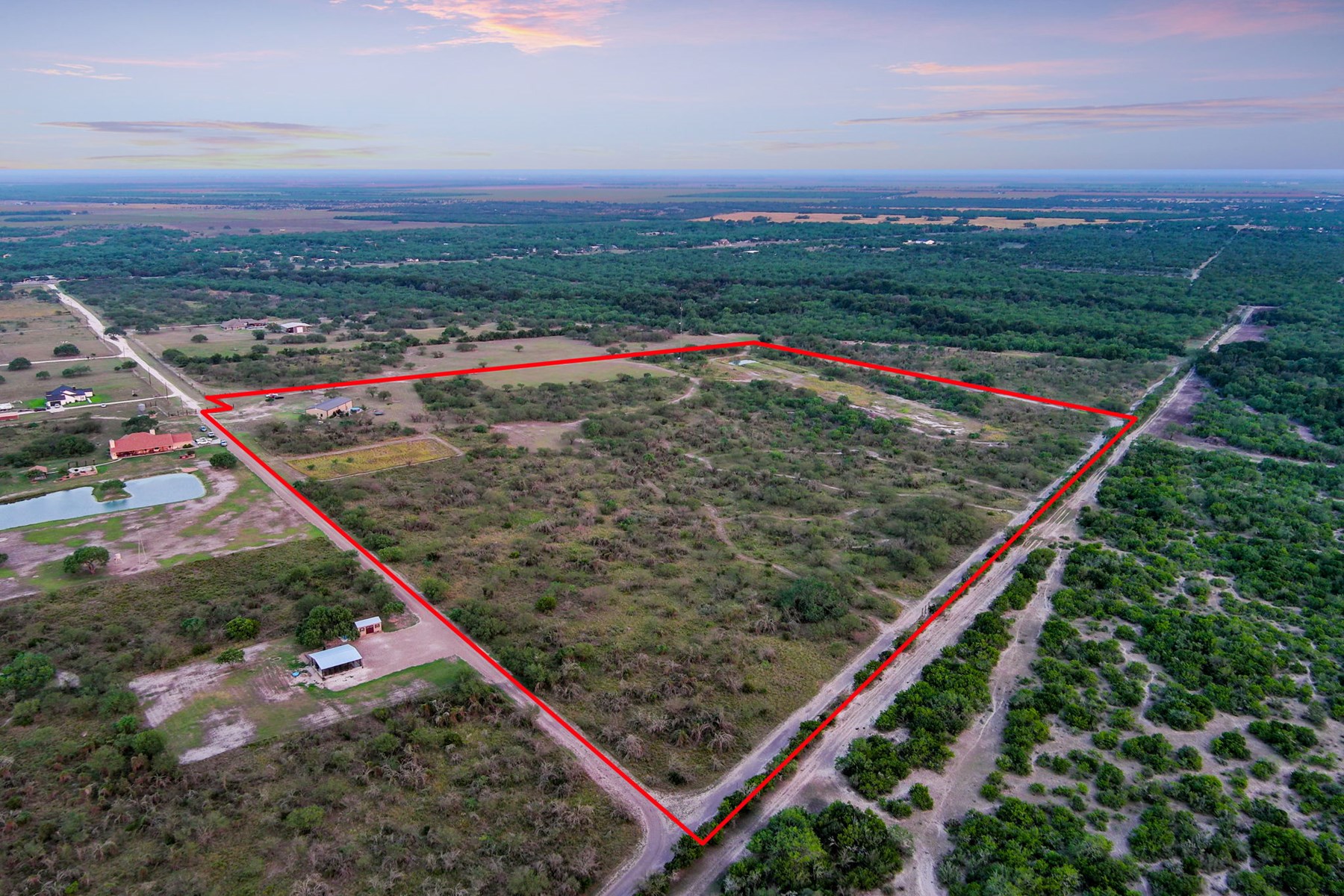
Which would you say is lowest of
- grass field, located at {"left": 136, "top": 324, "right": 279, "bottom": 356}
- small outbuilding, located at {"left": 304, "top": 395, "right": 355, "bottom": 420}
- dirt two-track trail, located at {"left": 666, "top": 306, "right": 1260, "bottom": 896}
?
dirt two-track trail, located at {"left": 666, "top": 306, "right": 1260, "bottom": 896}

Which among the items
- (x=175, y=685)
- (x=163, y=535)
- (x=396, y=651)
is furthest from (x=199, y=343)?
(x=396, y=651)

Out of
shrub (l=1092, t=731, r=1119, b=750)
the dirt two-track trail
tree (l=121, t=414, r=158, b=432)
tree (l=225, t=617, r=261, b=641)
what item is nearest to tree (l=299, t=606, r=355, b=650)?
tree (l=225, t=617, r=261, b=641)

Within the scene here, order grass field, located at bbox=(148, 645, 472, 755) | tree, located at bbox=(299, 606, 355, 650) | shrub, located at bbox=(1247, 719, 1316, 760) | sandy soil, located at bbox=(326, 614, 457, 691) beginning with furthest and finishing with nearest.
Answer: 1. tree, located at bbox=(299, 606, 355, 650)
2. sandy soil, located at bbox=(326, 614, 457, 691)
3. grass field, located at bbox=(148, 645, 472, 755)
4. shrub, located at bbox=(1247, 719, 1316, 760)

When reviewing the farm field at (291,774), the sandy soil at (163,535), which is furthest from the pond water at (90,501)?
the farm field at (291,774)

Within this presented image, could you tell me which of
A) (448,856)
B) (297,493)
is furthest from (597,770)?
(297,493)

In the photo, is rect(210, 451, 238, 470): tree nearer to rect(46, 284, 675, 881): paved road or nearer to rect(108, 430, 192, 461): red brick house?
rect(46, 284, 675, 881): paved road

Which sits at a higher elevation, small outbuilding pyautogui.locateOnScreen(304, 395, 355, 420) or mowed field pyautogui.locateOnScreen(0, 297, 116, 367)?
mowed field pyautogui.locateOnScreen(0, 297, 116, 367)

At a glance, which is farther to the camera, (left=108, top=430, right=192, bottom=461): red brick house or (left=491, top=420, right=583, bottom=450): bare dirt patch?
(left=491, top=420, right=583, bottom=450): bare dirt patch

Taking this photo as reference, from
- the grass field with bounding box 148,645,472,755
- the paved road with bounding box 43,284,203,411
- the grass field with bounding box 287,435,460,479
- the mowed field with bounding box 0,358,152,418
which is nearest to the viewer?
the grass field with bounding box 148,645,472,755
